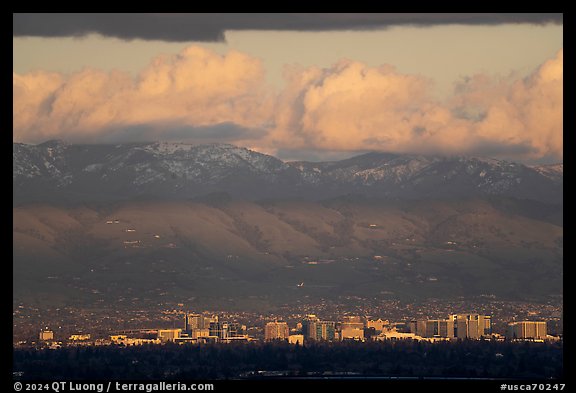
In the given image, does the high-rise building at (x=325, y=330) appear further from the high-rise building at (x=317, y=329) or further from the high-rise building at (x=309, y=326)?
the high-rise building at (x=309, y=326)

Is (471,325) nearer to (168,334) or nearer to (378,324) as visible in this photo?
(378,324)

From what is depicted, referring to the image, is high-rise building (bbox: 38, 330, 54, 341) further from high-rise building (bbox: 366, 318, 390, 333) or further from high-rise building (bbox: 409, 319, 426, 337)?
high-rise building (bbox: 409, 319, 426, 337)

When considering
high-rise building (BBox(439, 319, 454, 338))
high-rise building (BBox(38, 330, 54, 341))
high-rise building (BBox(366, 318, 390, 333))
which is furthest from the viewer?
high-rise building (BBox(366, 318, 390, 333))

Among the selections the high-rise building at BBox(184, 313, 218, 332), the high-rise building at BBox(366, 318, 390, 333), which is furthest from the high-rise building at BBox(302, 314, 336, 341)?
the high-rise building at BBox(184, 313, 218, 332)

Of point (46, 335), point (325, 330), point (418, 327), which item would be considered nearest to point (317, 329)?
point (325, 330)

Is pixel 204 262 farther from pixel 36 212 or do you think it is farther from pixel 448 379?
pixel 448 379

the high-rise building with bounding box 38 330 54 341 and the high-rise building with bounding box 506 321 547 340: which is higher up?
the high-rise building with bounding box 506 321 547 340
